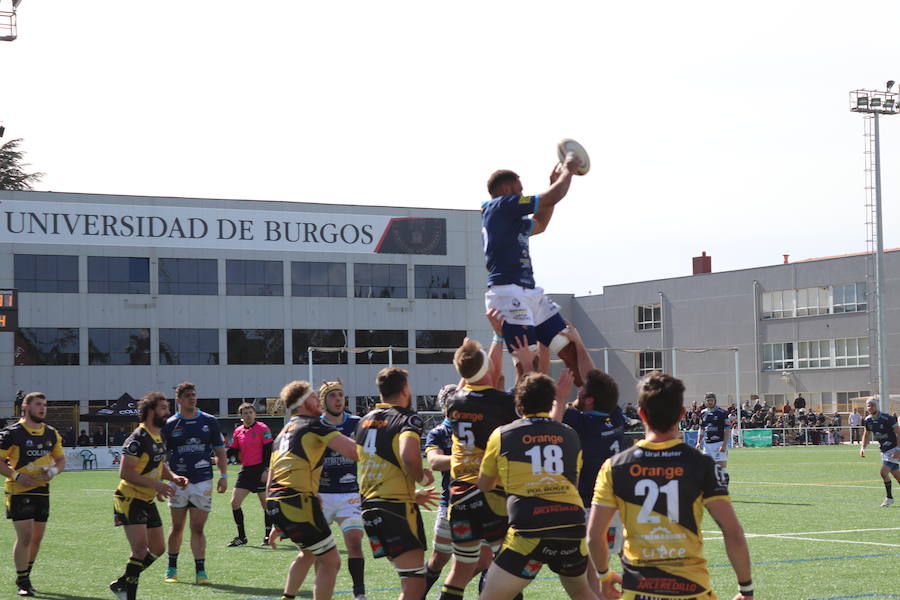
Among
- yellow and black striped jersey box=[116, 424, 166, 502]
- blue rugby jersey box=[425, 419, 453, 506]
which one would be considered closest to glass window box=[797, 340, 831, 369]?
yellow and black striped jersey box=[116, 424, 166, 502]

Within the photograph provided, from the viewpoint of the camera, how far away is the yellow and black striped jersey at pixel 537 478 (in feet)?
25.8

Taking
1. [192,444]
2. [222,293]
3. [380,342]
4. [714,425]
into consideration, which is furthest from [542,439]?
[380,342]

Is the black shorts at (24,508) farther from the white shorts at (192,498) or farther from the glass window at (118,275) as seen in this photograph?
the glass window at (118,275)

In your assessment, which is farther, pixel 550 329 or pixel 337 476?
→ pixel 337 476

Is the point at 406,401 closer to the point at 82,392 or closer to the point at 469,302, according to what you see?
the point at 82,392

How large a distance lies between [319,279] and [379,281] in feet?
10.7

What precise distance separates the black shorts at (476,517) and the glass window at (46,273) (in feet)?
167

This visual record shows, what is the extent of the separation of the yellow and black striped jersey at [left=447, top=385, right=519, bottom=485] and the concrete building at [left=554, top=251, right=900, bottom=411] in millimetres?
55532

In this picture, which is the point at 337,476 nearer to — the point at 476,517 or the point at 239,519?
the point at 239,519

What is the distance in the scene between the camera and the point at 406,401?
968 centimetres

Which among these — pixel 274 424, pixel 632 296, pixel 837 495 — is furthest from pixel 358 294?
pixel 837 495

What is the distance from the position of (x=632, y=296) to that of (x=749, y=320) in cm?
944

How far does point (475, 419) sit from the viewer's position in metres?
8.88

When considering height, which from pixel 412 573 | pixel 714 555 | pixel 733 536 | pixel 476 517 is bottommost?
pixel 714 555
